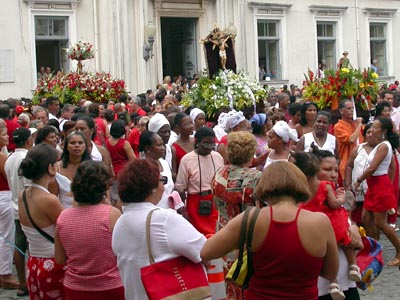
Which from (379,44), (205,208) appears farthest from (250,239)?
(379,44)

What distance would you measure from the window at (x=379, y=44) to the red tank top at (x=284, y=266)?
94.8 ft

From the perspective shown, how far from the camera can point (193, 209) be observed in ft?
27.3

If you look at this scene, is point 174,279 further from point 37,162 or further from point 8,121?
point 8,121

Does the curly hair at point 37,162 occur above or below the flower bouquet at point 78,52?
below

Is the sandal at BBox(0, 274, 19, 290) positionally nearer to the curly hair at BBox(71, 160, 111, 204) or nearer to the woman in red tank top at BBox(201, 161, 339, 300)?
the curly hair at BBox(71, 160, 111, 204)

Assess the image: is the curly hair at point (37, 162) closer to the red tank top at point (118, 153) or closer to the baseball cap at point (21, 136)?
the baseball cap at point (21, 136)

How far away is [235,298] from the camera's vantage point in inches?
231

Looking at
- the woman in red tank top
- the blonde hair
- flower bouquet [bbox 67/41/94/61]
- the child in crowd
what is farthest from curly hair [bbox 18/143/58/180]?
flower bouquet [bbox 67/41/94/61]

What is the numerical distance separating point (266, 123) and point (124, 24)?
14.2 metres

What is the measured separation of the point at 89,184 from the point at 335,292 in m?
1.77

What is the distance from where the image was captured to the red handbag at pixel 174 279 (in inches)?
186

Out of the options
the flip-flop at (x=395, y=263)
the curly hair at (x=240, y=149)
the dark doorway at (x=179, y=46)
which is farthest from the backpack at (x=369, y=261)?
the dark doorway at (x=179, y=46)

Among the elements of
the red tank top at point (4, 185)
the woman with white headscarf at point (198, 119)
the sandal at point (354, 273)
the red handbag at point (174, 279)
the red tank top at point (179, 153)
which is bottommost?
the sandal at point (354, 273)

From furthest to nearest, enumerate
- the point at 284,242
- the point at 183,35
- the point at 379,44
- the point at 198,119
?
the point at 379,44 → the point at 183,35 → the point at 198,119 → the point at 284,242
